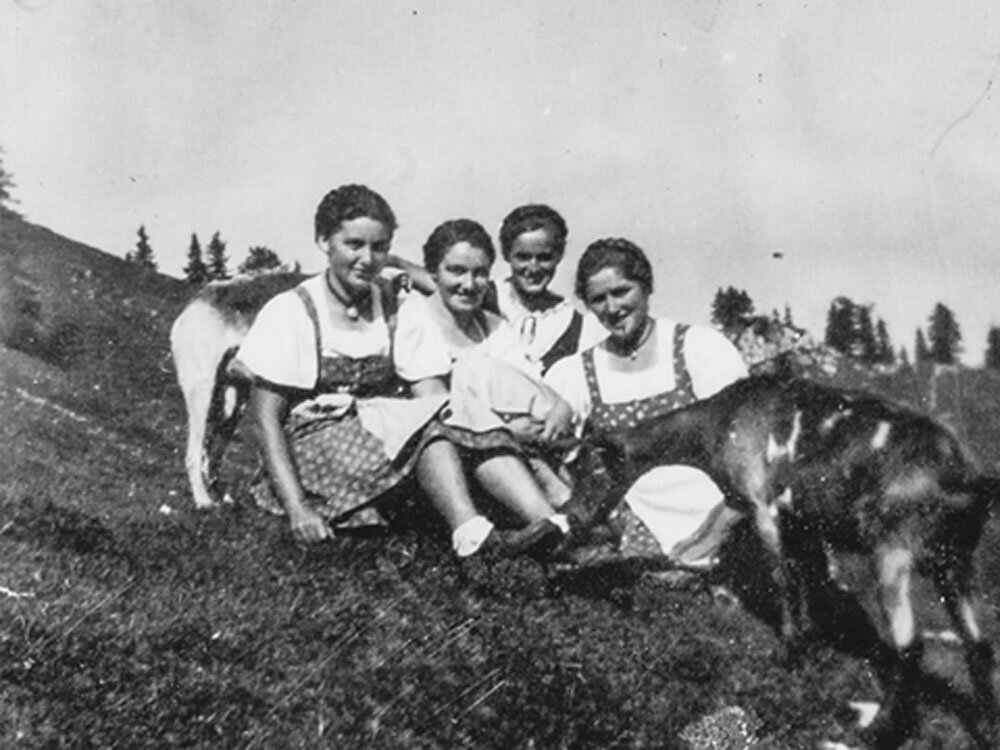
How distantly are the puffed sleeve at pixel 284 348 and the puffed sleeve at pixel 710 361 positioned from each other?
5.64 feet

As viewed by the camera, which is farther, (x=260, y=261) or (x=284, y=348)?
(x=260, y=261)

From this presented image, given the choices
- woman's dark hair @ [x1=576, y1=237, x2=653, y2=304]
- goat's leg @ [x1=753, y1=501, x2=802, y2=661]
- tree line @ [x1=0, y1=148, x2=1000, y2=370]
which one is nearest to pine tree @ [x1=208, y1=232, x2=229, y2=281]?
tree line @ [x1=0, y1=148, x2=1000, y2=370]

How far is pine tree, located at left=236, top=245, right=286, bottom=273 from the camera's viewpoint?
711 centimetres

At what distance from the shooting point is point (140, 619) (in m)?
3.74

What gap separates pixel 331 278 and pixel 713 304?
245 centimetres

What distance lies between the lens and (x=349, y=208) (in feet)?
16.6

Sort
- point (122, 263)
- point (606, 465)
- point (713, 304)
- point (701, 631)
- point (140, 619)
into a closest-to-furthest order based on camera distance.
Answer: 1. point (140, 619)
2. point (701, 631)
3. point (606, 465)
4. point (713, 304)
5. point (122, 263)

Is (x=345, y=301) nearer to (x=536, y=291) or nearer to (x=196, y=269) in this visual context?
(x=536, y=291)

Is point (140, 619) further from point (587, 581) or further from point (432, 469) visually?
point (587, 581)

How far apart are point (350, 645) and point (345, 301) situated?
177cm

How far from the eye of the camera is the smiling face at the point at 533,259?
5.86 meters

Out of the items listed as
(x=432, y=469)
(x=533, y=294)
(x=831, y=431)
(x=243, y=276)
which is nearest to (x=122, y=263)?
(x=243, y=276)

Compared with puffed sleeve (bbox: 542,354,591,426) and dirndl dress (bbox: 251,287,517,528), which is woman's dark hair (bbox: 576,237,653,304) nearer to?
puffed sleeve (bbox: 542,354,591,426)

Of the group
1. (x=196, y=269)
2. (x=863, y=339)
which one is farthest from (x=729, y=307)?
(x=196, y=269)
